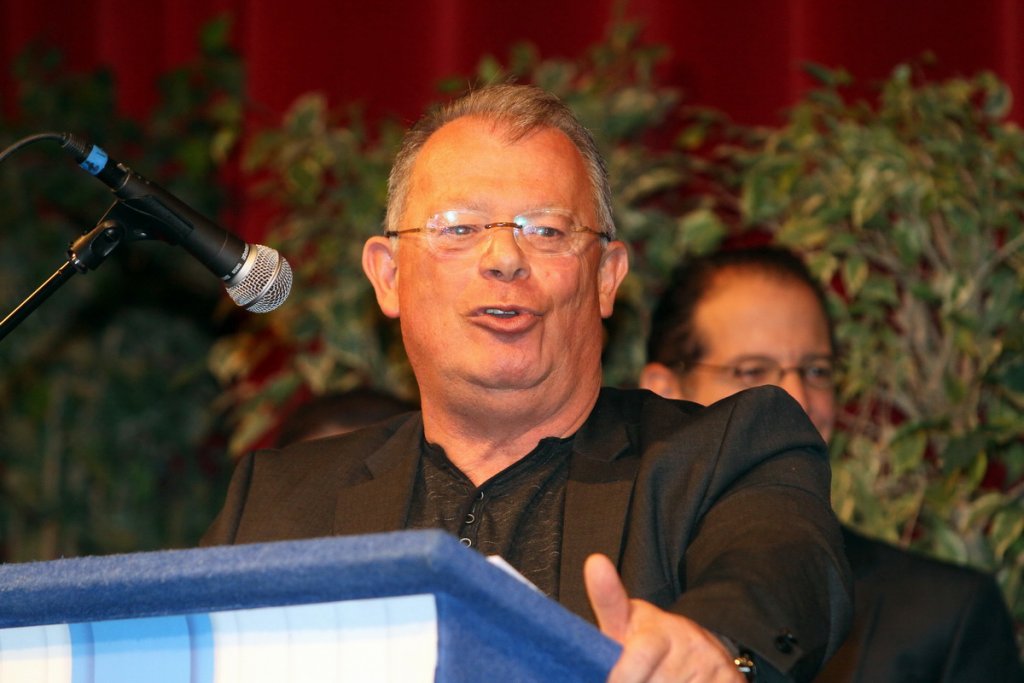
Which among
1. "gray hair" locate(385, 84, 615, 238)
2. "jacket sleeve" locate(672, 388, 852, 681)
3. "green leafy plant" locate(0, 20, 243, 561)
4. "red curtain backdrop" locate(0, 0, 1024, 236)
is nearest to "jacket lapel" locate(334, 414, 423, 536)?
"gray hair" locate(385, 84, 615, 238)

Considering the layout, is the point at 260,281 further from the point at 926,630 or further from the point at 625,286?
the point at 625,286

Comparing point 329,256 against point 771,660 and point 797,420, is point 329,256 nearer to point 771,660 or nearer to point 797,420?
point 797,420

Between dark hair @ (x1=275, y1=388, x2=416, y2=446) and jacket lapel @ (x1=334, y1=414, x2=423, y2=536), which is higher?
dark hair @ (x1=275, y1=388, x2=416, y2=446)

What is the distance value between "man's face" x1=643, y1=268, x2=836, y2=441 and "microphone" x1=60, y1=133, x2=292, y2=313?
4.59 feet

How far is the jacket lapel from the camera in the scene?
195 cm

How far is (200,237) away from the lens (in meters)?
1.61

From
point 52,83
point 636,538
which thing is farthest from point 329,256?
point 636,538

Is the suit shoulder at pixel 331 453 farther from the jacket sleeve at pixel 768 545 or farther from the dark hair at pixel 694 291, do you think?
the dark hair at pixel 694 291

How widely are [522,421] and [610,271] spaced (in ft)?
1.15

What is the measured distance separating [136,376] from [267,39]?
45.6 inches

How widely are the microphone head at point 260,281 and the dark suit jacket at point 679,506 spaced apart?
0.43m

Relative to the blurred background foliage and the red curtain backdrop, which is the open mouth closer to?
the blurred background foliage

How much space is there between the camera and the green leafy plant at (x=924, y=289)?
3.03 meters

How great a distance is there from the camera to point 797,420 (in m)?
Answer: 1.76
